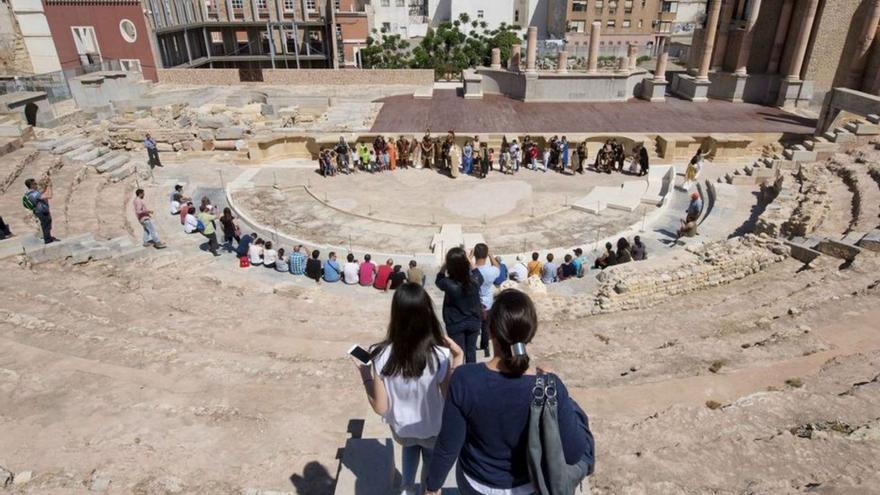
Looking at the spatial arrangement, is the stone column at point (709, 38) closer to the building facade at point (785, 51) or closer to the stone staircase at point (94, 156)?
the building facade at point (785, 51)

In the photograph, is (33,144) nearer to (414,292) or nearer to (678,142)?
(414,292)

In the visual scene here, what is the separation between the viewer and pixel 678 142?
70.0 ft

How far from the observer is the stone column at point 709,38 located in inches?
1105

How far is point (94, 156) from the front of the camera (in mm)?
19188

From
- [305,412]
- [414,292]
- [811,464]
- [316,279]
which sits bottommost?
[316,279]

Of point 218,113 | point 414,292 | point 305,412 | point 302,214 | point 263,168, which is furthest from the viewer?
point 218,113

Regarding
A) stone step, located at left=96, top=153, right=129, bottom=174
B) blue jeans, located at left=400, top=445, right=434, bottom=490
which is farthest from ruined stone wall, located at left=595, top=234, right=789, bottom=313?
stone step, located at left=96, top=153, right=129, bottom=174

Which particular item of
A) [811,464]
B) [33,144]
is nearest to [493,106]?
[33,144]

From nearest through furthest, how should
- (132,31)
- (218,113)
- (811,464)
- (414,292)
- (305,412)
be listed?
(414,292) < (811,464) < (305,412) < (218,113) < (132,31)

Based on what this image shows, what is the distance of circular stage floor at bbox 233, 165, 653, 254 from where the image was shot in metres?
14.9

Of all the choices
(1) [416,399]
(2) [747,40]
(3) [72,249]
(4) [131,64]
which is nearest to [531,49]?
(2) [747,40]

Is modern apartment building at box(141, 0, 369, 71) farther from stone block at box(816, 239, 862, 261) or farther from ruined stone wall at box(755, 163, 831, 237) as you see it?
stone block at box(816, 239, 862, 261)

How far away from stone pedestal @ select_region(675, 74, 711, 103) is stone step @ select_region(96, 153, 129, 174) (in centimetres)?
2748

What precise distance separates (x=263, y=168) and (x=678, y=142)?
16.1 m
